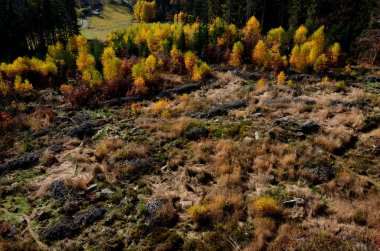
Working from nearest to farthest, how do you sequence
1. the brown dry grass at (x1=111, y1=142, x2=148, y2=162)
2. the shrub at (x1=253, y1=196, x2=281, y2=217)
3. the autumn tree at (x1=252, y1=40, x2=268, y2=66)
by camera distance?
the shrub at (x1=253, y1=196, x2=281, y2=217), the brown dry grass at (x1=111, y1=142, x2=148, y2=162), the autumn tree at (x1=252, y1=40, x2=268, y2=66)

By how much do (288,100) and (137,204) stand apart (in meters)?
14.6

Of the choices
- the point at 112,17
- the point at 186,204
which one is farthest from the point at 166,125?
the point at 112,17

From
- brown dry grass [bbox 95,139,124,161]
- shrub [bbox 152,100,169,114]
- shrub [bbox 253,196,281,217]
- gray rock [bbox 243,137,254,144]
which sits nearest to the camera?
shrub [bbox 253,196,281,217]

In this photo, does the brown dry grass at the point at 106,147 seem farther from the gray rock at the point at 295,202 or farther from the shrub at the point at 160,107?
the gray rock at the point at 295,202

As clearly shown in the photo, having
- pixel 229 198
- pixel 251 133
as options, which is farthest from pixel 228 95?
pixel 229 198

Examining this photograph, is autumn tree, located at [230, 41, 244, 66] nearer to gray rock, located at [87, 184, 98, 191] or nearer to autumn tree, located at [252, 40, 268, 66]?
autumn tree, located at [252, 40, 268, 66]

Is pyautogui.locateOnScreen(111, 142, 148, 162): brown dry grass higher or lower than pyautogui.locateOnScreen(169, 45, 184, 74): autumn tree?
lower

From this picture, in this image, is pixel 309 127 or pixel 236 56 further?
pixel 236 56

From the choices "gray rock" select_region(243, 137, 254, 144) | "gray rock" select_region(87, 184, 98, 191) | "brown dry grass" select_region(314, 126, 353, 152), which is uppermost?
"brown dry grass" select_region(314, 126, 353, 152)

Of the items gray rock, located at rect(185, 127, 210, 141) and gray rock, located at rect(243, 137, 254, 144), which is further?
gray rock, located at rect(185, 127, 210, 141)

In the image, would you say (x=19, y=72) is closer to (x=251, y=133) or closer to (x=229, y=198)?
(x=251, y=133)

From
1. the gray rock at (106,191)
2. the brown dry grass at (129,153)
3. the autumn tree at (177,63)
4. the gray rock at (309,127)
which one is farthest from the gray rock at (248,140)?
the autumn tree at (177,63)

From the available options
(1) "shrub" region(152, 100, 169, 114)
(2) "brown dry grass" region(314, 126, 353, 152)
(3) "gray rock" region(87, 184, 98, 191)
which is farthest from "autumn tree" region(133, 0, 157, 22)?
(3) "gray rock" region(87, 184, 98, 191)

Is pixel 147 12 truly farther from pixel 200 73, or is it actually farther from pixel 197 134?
pixel 197 134
